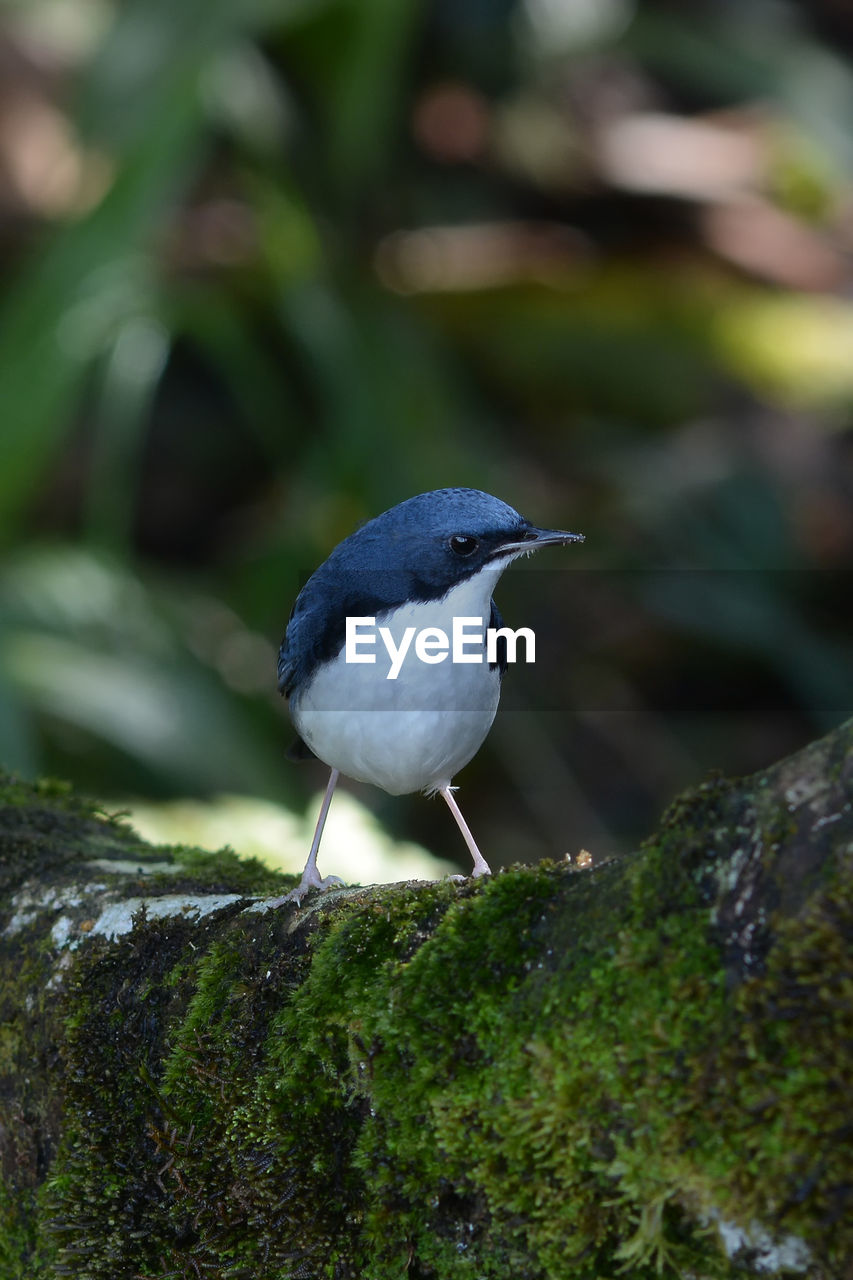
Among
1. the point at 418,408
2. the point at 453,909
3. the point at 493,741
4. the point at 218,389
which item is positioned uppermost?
the point at 218,389

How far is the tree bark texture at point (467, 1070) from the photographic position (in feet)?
6.23

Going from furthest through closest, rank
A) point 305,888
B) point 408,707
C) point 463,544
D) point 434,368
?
point 434,368 → point 463,544 → point 408,707 → point 305,888

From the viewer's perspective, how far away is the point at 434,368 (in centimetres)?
908

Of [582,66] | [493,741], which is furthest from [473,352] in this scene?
[582,66]

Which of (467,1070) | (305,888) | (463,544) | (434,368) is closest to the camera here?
(467,1070)

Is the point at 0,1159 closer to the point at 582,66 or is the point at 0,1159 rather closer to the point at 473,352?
the point at 473,352

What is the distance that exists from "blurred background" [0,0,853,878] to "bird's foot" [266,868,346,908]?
2402 mm

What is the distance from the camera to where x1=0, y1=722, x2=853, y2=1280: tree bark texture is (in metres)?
1.90

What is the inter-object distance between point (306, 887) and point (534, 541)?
1081 mm

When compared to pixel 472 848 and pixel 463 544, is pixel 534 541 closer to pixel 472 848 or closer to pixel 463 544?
pixel 463 544

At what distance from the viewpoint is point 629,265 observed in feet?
36.2

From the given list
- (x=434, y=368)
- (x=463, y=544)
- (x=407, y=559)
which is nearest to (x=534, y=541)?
(x=463, y=544)

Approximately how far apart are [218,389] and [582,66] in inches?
196

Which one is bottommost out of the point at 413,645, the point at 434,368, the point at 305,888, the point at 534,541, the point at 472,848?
the point at 305,888
